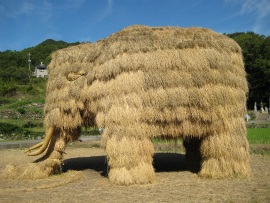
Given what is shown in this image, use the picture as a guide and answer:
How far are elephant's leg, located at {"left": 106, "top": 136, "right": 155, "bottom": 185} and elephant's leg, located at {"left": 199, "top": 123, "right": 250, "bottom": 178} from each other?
152 centimetres

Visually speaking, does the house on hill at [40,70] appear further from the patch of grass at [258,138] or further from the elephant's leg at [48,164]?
the elephant's leg at [48,164]

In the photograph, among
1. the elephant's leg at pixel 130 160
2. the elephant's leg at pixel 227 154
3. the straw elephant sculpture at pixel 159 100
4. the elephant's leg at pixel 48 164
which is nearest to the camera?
the elephant's leg at pixel 130 160

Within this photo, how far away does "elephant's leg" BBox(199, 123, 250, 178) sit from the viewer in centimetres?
546

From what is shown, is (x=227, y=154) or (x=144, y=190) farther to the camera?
(x=227, y=154)

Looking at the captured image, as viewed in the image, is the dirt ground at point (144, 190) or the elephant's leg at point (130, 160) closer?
the dirt ground at point (144, 190)

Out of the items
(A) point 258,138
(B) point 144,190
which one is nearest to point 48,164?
(B) point 144,190

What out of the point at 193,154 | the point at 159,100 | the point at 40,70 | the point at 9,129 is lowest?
the point at 193,154

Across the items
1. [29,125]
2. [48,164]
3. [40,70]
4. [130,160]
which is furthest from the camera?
[40,70]

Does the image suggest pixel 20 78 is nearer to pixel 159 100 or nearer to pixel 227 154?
pixel 159 100

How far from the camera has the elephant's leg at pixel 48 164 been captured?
19.5 feet

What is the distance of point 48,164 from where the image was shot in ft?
19.8

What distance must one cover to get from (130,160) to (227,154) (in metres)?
2.31

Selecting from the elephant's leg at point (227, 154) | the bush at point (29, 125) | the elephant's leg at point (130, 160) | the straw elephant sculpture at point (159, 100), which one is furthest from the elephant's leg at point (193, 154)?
the bush at point (29, 125)

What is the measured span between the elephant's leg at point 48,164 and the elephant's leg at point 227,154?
3.67 meters
